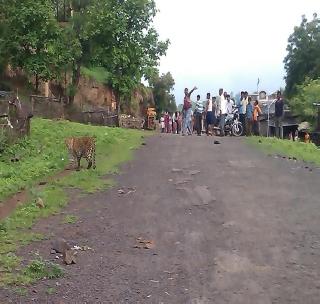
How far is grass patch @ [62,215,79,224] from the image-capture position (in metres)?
7.96

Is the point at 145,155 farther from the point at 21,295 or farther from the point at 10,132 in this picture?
the point at 21,295

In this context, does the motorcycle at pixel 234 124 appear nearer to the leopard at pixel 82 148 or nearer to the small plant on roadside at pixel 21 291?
the leopard at pixel 82 148

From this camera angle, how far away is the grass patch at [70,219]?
796 cm

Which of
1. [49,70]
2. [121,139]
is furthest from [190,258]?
[49,70]

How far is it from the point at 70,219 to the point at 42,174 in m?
3.45

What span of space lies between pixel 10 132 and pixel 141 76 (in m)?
21.2

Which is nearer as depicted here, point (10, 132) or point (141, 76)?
point (10, 132)

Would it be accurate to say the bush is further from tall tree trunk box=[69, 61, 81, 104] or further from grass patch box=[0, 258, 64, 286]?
tall tree trunk box=[69, 61, 81, 104]

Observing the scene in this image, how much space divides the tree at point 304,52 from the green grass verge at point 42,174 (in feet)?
124

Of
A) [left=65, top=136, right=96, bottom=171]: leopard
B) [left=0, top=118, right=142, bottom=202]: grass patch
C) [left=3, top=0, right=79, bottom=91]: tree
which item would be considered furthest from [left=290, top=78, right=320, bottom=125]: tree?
[left=65, top=136, right=96, bottom=171]: leopard

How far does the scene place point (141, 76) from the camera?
34.1 m

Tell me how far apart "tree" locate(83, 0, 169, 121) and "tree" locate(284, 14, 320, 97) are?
877 inches

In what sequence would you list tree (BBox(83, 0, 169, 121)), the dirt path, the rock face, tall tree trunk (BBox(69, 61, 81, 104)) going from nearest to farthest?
the dirt path, tree (BBox(83, 0, 169, 121)), tall tree trunk (BBox(69, 61, 81, 104)), the rock face

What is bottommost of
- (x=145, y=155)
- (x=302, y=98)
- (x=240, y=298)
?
(x=240, y=298)
